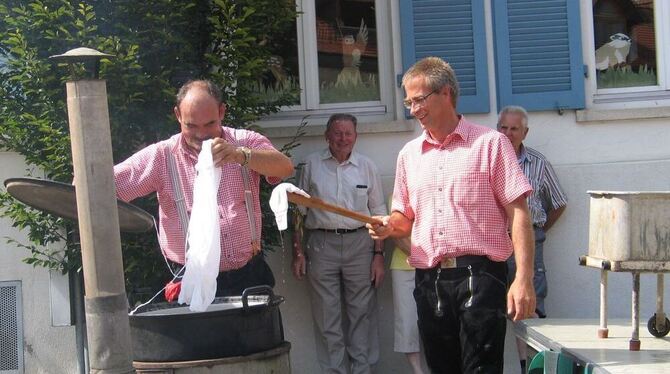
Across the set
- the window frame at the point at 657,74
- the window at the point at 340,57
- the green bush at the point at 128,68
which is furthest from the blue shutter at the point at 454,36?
the green bush at the point at 128,68

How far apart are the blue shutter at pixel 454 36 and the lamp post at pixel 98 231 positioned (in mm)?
4031

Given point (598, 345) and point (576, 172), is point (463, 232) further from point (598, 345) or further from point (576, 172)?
point (576, 172)

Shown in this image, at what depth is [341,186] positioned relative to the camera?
7.07m

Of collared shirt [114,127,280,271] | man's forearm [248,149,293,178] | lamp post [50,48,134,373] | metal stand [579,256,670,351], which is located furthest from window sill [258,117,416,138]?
lamp post [50,48,134,373]

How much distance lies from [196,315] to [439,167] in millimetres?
1199

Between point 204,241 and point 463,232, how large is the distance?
3.38ft

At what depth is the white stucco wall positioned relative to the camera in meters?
7.07

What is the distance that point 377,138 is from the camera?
7.31 metres

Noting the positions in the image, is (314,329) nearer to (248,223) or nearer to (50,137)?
(50,137)

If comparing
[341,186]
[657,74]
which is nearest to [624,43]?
[657,74]

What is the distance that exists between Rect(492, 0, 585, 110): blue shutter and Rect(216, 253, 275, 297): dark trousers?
305 centimetres

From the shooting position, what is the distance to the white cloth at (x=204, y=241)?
13.6 ft

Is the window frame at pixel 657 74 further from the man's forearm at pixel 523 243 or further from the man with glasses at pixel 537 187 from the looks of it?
the man's forearm at pixel 523 243

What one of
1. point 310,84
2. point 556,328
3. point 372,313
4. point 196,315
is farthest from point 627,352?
point 310,84
